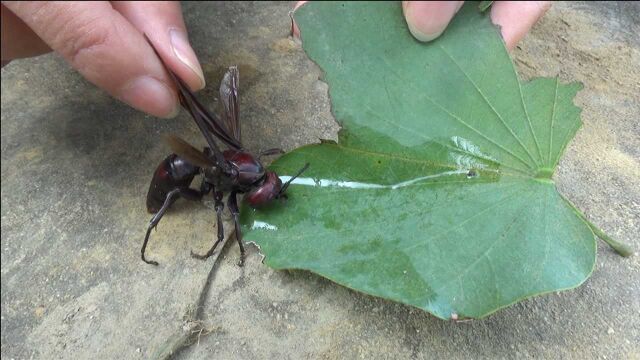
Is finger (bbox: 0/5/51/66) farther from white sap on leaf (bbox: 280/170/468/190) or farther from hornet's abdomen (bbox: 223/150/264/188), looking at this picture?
white sap on leaf (bbox: 280/170/468/190)

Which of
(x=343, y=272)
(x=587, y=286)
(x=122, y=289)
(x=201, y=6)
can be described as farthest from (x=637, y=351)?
(x=201, y=6)

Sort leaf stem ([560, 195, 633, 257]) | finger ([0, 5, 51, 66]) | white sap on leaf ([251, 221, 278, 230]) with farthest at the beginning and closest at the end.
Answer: finger ([0, 5, 51, 66]) → white sap on leaf ([251, 221, 278, 230]) → leaf stem ([560, 195, 633, 257])

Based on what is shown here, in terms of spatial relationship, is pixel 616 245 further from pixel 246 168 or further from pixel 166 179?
pixel 166 179

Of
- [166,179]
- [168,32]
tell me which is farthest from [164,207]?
[168,32]

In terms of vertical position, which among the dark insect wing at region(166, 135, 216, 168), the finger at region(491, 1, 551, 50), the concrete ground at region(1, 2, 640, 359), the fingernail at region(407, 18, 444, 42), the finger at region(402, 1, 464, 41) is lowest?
the concrete ground at region(1, 2, 640, 359)

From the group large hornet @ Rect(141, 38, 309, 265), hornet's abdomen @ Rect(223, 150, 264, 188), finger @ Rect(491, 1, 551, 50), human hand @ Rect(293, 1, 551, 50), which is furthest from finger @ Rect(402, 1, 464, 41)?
hornet's abdomen @ Rect(223, 150, 264, 188)

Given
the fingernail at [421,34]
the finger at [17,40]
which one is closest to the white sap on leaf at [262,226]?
the fingernail at [421,34]
